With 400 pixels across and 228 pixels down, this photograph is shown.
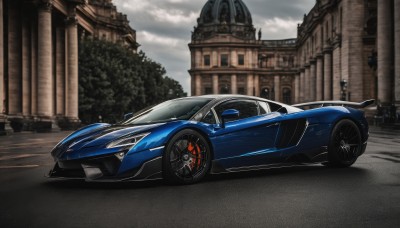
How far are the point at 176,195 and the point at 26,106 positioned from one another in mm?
35173

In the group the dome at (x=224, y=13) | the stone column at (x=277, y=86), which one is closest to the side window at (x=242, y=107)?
the stone column at (x=277, y=86)

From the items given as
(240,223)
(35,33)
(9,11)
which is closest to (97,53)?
(35,33)

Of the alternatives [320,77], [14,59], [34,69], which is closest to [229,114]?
[14,59]

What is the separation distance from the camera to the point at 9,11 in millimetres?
38125

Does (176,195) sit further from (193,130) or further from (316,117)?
(316,117)

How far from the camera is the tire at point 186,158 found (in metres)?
7.27

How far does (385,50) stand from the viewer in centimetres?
4075

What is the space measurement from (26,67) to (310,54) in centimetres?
5702

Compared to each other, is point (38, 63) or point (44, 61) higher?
point (44, 61)

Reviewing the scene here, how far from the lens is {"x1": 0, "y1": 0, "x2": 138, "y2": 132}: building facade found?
37656 mm

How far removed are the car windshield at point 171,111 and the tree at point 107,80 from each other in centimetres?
3966

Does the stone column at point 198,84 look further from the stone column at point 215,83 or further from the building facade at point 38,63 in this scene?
the building facade at point 38,63

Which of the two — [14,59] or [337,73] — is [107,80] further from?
[337,73]

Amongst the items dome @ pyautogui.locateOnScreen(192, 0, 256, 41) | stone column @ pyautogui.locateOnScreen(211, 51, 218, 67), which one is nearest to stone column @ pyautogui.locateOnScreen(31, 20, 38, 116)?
stone column @ pyautogui.locateOnScreen(211, 51, 218, 67)
